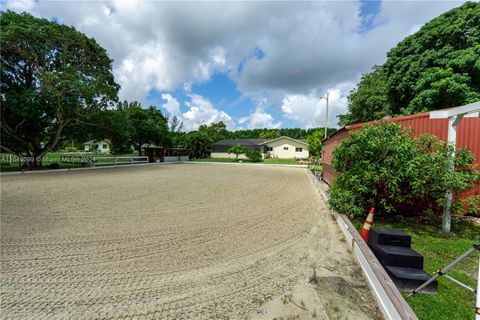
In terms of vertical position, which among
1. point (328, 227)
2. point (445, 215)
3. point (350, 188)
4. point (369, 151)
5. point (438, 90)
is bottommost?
point (328, 227)

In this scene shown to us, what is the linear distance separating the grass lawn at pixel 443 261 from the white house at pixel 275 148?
3187 centimetres

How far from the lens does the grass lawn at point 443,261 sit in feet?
7.32

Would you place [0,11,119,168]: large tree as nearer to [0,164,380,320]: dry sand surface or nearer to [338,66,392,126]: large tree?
[0,164,380,320]: dry sand surface

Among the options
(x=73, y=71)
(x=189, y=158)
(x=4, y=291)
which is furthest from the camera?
(x=189, y=158)

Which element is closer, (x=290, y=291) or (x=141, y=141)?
(x=290, y=291)

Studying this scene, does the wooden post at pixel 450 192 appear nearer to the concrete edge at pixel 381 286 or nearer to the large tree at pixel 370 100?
the concrete edge at pixel 381 286

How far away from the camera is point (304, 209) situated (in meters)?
6.30

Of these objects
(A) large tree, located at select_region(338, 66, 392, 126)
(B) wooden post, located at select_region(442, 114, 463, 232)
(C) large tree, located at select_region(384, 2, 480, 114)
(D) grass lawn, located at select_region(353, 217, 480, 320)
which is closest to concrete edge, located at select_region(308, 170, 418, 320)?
(D) grass lawn, located at select_region(353, 217, 480, 320)

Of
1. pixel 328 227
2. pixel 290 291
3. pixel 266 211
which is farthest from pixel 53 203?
pixel 328 227

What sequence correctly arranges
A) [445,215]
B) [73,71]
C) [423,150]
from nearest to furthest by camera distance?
[445,215], [423,150], [73,71]

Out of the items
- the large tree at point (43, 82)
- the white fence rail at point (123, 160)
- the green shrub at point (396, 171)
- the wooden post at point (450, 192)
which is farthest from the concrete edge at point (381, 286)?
the white fence rail at point (123, 160)

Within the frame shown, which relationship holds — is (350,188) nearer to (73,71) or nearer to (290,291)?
(290,291)

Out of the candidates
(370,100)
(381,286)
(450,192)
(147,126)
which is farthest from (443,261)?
(147,126)

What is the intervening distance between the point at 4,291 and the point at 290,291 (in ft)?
11.1
